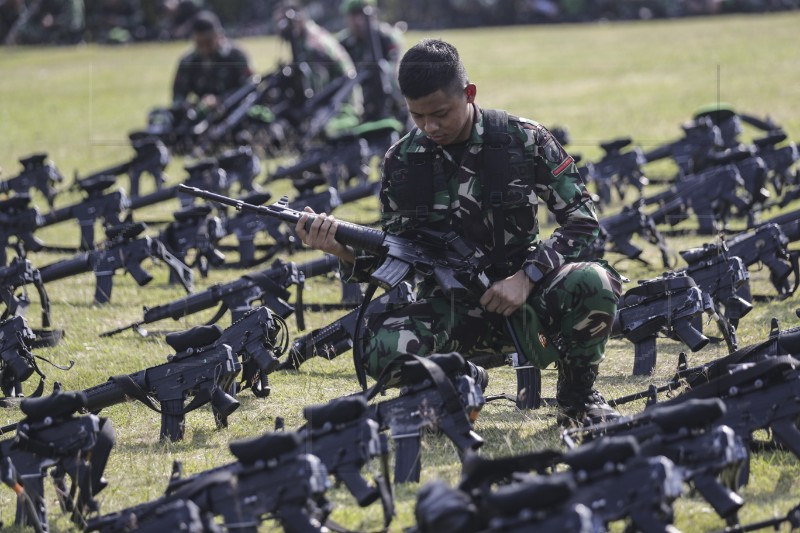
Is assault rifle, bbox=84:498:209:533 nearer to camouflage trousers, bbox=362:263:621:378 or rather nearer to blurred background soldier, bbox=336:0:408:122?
camouflage trousers, bbox=362:263:621:378

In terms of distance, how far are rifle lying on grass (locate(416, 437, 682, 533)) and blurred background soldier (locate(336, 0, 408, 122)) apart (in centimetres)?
1429

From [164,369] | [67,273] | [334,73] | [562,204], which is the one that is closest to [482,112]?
[562,204]

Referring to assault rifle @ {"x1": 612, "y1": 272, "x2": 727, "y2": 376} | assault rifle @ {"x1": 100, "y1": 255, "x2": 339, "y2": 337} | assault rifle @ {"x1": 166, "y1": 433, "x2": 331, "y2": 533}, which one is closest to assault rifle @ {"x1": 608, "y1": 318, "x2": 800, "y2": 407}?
assault rifle @ {"x1": 612, "y1": 272, "x2": 727, "y2": 376}

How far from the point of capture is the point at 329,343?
7.59 meters

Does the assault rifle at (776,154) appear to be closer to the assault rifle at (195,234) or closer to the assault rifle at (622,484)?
the assault rifle at (195,234)

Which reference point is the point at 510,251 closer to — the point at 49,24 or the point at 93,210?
the point at 93,210

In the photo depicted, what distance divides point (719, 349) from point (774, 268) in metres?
0.94

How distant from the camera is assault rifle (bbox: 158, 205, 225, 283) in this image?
10.4 m

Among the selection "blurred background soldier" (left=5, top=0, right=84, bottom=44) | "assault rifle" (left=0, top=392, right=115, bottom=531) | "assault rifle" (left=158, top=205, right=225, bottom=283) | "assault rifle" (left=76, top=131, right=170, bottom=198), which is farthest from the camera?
"blurred background soldier" (left=5, top=0, right=84, bottom=44)

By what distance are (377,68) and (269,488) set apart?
14.4 m

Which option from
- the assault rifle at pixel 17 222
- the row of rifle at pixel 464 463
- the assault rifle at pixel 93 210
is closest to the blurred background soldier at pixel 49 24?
the assault rifle at pixel 93 210

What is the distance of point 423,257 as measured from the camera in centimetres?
624

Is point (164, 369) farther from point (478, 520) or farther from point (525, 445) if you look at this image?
point (478, 520)

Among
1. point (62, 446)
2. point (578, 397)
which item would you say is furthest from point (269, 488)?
point (578, 397)
